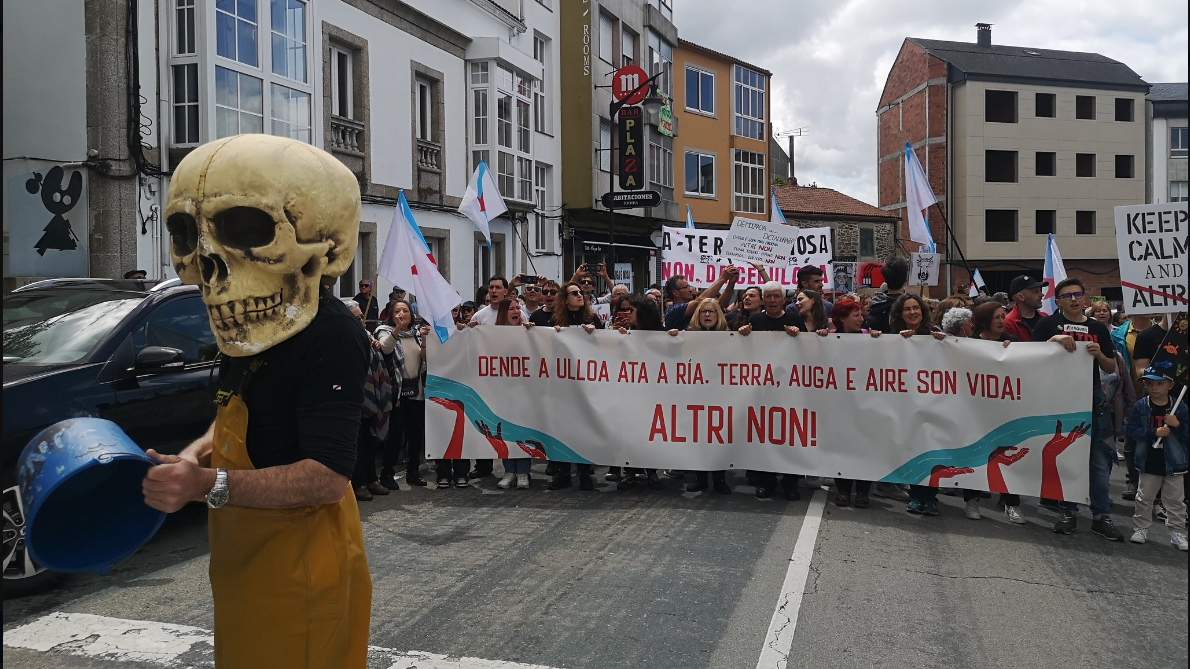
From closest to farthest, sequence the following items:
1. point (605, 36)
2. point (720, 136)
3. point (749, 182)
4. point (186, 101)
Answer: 1. point (186, 101)
2. point (605, 36)
3. point (720, 136)
4. point (749, 182)

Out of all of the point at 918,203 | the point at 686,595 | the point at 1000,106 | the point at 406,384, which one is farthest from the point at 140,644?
the point at 1000,106

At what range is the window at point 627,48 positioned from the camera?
32.7 metres

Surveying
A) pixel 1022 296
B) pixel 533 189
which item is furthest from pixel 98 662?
pixel 533 189

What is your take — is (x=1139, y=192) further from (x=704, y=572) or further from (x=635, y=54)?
(x=704, y=572)

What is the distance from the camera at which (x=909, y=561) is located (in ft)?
20.1

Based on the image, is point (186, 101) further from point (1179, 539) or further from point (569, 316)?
point (1179, 539)

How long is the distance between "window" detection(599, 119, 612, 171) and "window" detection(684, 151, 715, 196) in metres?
7.22

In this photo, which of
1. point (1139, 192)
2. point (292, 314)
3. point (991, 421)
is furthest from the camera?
point (1139, 192)

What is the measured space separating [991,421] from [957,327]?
0.87 metres

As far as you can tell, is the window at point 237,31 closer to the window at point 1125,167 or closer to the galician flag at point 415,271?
the galician flag at point 415,271

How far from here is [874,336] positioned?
7.81m

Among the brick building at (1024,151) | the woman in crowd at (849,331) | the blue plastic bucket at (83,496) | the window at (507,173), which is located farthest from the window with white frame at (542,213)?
the blue plastic bucket at (83,496)

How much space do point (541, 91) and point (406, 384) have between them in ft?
65.7

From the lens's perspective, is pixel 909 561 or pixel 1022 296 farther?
pixel 1022 296
